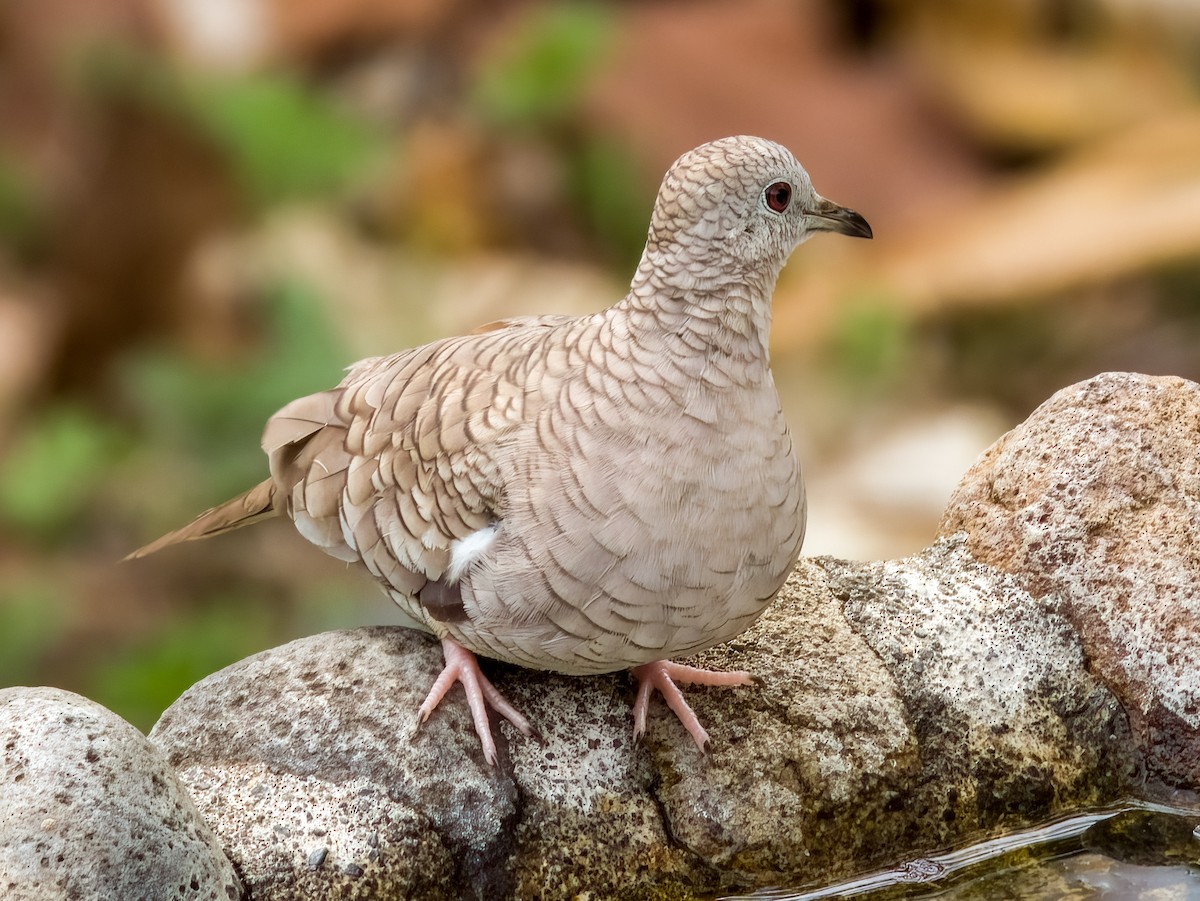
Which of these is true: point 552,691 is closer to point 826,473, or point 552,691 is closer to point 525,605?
point 525,605

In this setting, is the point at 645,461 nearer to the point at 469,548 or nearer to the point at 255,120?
the point at 469,548

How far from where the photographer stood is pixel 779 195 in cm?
249

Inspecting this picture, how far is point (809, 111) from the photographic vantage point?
8.86 m

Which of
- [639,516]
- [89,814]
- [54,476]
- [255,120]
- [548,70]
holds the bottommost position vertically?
[89,814]

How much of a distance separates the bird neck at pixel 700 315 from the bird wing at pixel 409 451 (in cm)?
27

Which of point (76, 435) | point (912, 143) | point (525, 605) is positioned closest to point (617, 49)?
point (912, 143)

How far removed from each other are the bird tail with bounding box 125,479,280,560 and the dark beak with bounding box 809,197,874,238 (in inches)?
52.8

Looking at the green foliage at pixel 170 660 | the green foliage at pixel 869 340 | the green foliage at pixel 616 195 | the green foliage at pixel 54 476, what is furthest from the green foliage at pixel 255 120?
the green foliage at pixel 869 340

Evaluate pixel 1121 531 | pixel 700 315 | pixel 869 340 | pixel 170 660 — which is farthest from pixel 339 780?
pixel 869 340

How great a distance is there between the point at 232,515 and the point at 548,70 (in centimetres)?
474

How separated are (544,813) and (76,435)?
4.10m

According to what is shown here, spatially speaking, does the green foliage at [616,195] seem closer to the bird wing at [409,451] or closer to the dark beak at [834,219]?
the bird wing at [409,451]

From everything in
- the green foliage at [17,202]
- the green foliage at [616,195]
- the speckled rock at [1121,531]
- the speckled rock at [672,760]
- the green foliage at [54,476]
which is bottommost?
the speckled rock at [672,760]

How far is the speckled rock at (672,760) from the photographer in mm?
2584
